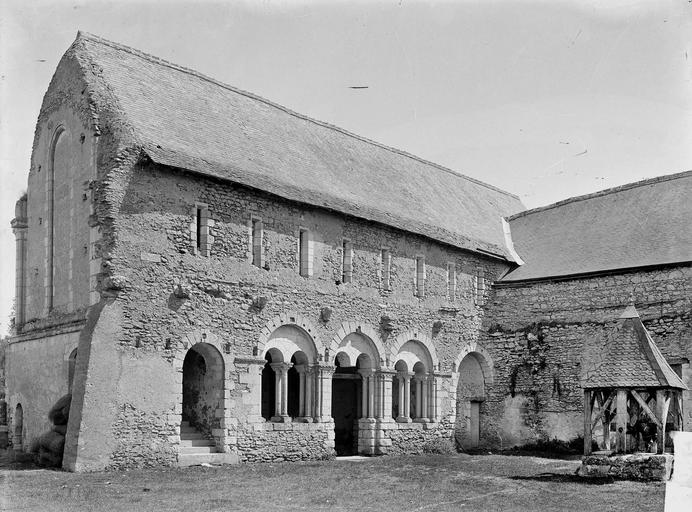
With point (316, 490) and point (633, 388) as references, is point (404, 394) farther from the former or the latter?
point (316, 490)

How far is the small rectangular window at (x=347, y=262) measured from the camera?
2458 centimetres

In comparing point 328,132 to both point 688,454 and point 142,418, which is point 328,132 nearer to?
point 142,418

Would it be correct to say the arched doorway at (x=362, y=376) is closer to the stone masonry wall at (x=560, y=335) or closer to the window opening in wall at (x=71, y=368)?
the stone masonry wall at (x=560, y=335)

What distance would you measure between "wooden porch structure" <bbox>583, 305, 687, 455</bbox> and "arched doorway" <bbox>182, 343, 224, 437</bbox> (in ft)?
28.0

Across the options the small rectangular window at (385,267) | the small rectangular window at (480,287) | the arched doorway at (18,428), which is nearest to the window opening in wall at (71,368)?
the arched doorway at (18,428)

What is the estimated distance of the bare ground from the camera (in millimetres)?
13797

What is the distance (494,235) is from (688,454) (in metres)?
23.8

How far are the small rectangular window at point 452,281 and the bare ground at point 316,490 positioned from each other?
8530mm

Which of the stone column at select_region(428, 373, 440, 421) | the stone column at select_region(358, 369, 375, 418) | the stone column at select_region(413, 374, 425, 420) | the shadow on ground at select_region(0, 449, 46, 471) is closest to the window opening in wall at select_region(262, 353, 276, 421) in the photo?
the stone column at select_region(358, 369, 375, 418)

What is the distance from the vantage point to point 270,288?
2208cm

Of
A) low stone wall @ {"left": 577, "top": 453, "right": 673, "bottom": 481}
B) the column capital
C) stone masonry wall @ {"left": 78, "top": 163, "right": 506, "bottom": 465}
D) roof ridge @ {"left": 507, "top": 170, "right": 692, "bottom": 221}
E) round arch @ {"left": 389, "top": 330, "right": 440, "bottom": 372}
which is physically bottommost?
low stone wall @ {"left": 577, "top": 453, "right": 673, "bottom": 481}

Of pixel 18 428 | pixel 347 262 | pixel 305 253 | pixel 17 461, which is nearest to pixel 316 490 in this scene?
pixel 17 461

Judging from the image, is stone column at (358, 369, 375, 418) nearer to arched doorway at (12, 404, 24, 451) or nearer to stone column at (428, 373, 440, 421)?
stone column at (428, 373, 440, 421)

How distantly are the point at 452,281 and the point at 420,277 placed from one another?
5.40 ft
